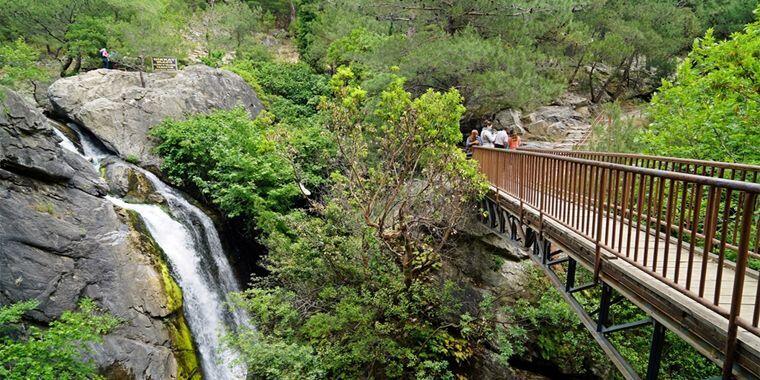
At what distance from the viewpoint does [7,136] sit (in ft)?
28.3

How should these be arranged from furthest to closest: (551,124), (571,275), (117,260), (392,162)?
(551,124)
(117,260)
(392,162)
(571,275)

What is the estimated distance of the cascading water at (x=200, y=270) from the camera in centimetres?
929

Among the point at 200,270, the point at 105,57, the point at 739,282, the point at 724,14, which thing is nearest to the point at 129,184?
the point at 200,270

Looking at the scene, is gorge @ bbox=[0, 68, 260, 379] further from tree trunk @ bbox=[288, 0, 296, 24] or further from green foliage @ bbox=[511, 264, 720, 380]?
tree trunk @ bbox=[288, 0, 296, 24]

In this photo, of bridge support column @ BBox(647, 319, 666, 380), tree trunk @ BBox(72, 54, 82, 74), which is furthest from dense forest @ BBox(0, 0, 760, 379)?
bridge support column @ BBox(647, 319, 666, 380)

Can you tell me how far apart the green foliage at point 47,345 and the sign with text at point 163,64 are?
13.0 metres

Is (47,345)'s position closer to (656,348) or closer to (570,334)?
(656,348)

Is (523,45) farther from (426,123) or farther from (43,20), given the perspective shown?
(43,20)

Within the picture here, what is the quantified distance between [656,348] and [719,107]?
5.45 metres

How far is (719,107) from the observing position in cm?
728

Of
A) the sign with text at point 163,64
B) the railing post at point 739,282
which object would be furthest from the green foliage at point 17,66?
the railing post at point 739,282

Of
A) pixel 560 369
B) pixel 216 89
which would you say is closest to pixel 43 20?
pixel 216 89

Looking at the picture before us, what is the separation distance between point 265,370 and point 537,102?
1197cm

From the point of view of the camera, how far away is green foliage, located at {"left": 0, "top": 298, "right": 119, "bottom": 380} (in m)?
6.33
